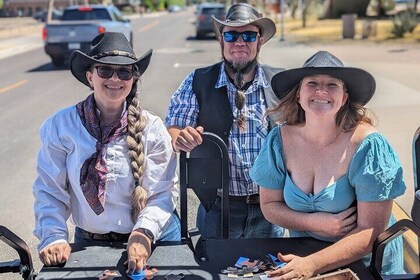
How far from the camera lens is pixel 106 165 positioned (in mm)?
2578

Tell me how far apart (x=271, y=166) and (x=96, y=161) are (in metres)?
0.79

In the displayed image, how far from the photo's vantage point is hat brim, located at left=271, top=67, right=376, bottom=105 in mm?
2482

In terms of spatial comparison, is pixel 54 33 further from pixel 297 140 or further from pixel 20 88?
pixel 297 140

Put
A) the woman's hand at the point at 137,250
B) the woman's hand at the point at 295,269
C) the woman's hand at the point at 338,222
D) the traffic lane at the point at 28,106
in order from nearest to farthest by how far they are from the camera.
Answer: the woman's hand at the point at 295,269 < the woman's hand at the point at 137,250 < the woman's hand at the point at 338,222 < the traffic lane at the point at 28,106

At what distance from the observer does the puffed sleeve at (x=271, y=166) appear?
8.44 ft

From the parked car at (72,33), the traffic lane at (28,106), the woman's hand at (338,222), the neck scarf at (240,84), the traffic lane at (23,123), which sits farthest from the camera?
the parked car at (72,33)

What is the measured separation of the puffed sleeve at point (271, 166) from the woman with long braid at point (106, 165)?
428mm

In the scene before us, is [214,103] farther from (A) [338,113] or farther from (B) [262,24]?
(A) [338,113]

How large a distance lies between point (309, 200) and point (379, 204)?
0.29 meters

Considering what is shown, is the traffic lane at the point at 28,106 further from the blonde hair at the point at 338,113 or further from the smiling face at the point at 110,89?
the blonde hair at the point at 338,113

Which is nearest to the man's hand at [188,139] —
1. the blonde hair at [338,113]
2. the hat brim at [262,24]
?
the blonde hair at [338,113]

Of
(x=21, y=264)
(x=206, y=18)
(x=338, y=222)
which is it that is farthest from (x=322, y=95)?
(x=206, y=18)

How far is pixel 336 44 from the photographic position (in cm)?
2191

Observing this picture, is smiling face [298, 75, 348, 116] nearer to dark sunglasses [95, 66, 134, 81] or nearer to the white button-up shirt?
the white button-up shirt
